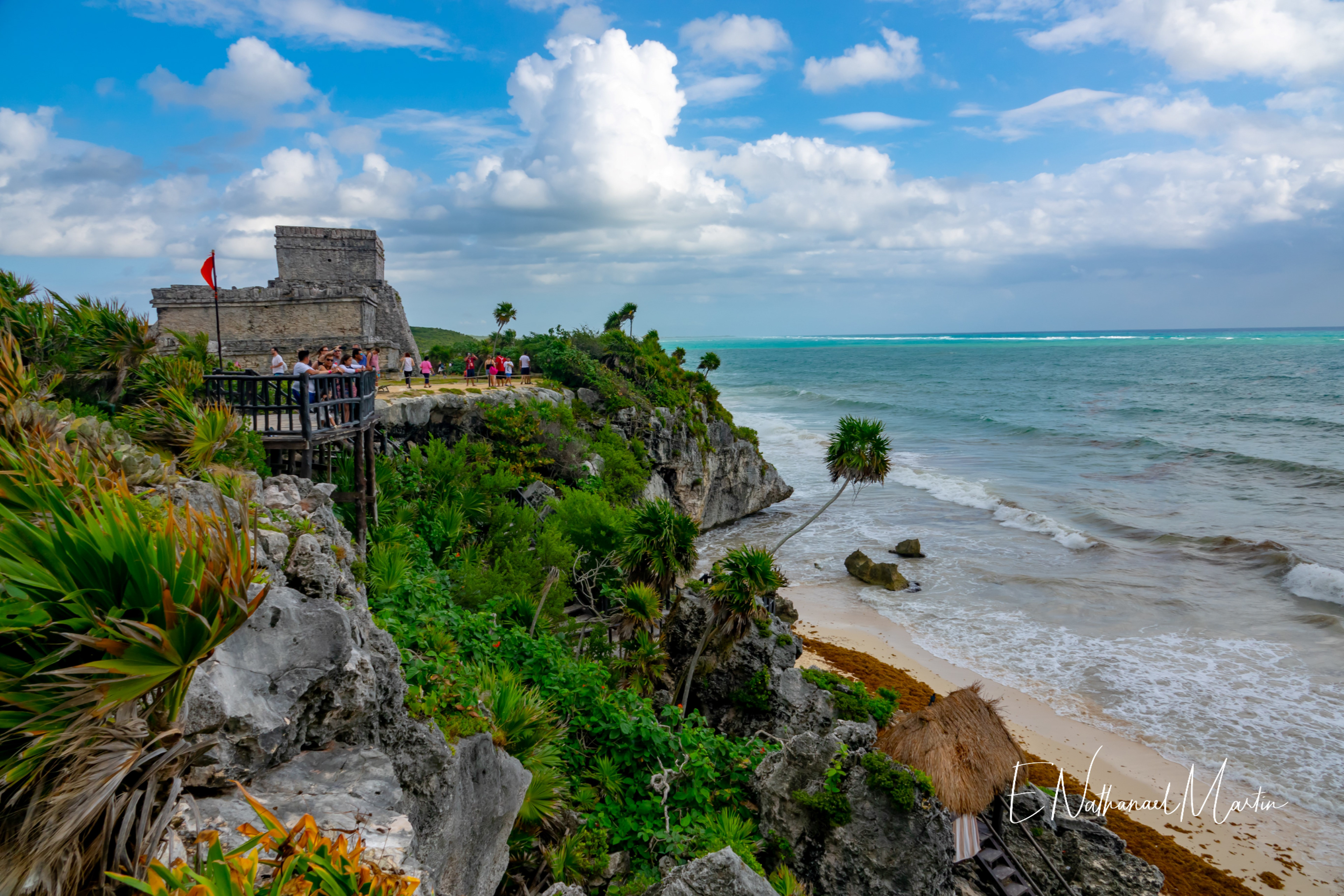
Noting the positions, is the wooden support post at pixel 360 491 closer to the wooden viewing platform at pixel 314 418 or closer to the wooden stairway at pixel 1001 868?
the wooden viewing platform at pixel 314 418

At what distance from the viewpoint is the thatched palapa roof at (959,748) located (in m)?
9.69

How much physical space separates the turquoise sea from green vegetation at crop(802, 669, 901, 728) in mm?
5648

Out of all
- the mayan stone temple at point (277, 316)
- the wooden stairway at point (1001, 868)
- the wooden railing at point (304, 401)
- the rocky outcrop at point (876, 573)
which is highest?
the mayan stone temple at point (277, 316)

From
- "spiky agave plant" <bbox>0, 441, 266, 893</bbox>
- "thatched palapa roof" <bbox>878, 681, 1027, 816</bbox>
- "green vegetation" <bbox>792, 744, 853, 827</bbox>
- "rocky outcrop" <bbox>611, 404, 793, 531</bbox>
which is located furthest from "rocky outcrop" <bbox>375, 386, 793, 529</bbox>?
"spiky agave plant" <bbox>0, 441, 266, 893</bbox>

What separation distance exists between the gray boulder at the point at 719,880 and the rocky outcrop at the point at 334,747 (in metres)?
1.69

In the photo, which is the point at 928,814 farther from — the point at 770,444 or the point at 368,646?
the point at 770,444

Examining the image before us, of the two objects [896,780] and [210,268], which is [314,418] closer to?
[210,268]

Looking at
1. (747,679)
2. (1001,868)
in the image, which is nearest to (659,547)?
(747,679)

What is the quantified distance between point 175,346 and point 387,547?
491 centimetres

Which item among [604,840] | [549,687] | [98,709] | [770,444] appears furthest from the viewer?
[770,444]

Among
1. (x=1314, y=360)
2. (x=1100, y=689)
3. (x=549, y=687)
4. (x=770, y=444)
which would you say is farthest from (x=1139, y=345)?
(x=549, y=687)

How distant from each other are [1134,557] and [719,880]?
79.3ft

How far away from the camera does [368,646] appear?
6.15 metres

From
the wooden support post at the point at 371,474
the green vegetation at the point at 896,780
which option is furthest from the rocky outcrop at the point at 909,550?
the wooden support post at the point at 371,474
